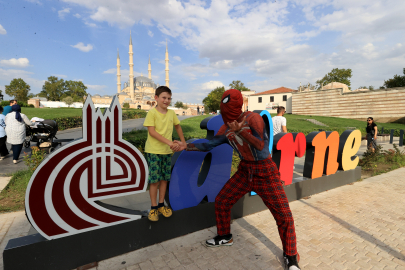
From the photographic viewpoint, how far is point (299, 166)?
28.4 feet

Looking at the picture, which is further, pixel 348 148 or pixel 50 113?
pixel 50 113

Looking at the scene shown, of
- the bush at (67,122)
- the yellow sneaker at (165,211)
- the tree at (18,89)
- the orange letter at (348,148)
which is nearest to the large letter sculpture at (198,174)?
the yellow sneaker at (165,211)

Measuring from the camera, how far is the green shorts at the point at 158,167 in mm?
2900

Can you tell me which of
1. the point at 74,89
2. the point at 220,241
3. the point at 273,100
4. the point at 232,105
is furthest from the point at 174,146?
the point at 74,89

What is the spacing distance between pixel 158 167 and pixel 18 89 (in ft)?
275

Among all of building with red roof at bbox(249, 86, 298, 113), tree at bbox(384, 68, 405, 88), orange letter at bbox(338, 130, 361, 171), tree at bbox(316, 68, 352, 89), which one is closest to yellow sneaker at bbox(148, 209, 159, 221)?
orange letter at bbox(338, 130, 361, 171)

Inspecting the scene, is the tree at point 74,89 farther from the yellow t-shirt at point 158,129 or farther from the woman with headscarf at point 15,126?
the yellow t-shirt at point 158,129

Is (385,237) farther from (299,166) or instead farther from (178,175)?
(299,166)

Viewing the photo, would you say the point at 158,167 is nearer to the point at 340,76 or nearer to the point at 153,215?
the point at 153,215

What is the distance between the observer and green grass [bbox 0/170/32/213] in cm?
426

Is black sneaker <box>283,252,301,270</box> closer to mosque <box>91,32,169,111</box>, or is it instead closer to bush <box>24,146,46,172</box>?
bush <box>24,146,46,172</box>

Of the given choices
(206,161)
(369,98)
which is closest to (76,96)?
(369,98)

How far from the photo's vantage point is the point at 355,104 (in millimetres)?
39406

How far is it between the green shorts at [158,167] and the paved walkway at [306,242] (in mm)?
950
